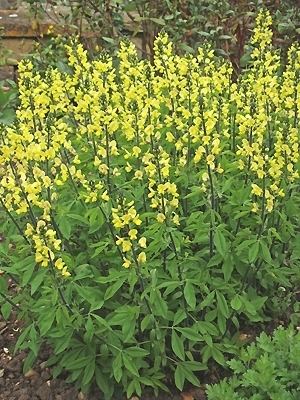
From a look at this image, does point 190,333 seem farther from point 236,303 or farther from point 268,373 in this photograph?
point 268,373

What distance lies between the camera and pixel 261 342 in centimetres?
336

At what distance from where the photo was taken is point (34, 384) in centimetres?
384

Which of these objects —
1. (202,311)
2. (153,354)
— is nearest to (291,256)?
(202,311)

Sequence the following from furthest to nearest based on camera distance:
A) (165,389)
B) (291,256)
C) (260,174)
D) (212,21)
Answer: (212,21) → (291,256) → (165,389) → (260,174)

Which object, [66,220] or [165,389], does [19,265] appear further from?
[165,389]

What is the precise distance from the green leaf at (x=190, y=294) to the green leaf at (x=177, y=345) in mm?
184

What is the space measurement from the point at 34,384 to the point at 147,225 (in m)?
1.05

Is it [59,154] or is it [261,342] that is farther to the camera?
[59,154]

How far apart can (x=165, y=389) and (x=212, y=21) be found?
3963 millimetres

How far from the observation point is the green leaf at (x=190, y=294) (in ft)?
10.9

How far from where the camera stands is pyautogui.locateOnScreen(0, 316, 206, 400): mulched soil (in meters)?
3.67

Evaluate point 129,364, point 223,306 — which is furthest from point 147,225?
point 129,364

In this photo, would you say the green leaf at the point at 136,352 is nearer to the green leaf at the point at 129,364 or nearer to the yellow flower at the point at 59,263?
the green leaf at the point at 129,364

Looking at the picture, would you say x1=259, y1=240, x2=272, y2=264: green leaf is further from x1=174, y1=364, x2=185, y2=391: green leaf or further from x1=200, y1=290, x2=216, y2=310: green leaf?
x1=174, y1=364, x2=185, y2=391: green leaf
